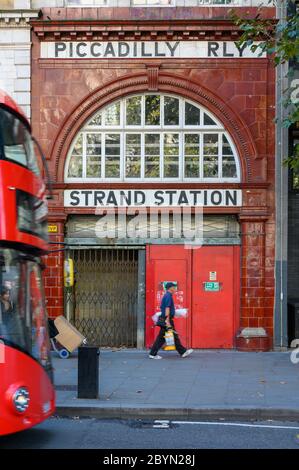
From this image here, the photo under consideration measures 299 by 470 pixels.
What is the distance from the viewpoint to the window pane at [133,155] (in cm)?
1698

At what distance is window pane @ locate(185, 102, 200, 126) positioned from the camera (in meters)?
16.9

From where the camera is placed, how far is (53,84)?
16.8m

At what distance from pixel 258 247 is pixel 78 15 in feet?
22.7

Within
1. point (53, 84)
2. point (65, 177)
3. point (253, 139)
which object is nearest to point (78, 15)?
point (53, 84)

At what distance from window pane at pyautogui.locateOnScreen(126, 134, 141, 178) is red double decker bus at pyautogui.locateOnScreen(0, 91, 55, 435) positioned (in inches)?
336

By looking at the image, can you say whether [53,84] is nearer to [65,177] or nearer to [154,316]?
[65,177]

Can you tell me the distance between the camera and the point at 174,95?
16.9 m

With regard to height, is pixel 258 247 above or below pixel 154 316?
above

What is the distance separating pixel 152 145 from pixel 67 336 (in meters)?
5.00

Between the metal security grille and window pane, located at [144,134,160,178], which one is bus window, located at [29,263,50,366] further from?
window pane, located at [144,134,160,178]

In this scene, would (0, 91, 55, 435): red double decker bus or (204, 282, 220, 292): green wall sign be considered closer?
(0, 91, 55, 435): red double decker bus

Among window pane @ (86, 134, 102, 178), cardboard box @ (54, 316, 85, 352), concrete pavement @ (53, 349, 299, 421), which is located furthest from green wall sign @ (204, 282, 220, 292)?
window pane @ (86, 134, 102, 178)

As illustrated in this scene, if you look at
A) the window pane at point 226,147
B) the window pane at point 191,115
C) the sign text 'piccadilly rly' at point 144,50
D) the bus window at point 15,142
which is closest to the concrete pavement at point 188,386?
the bus window at point 15,142
